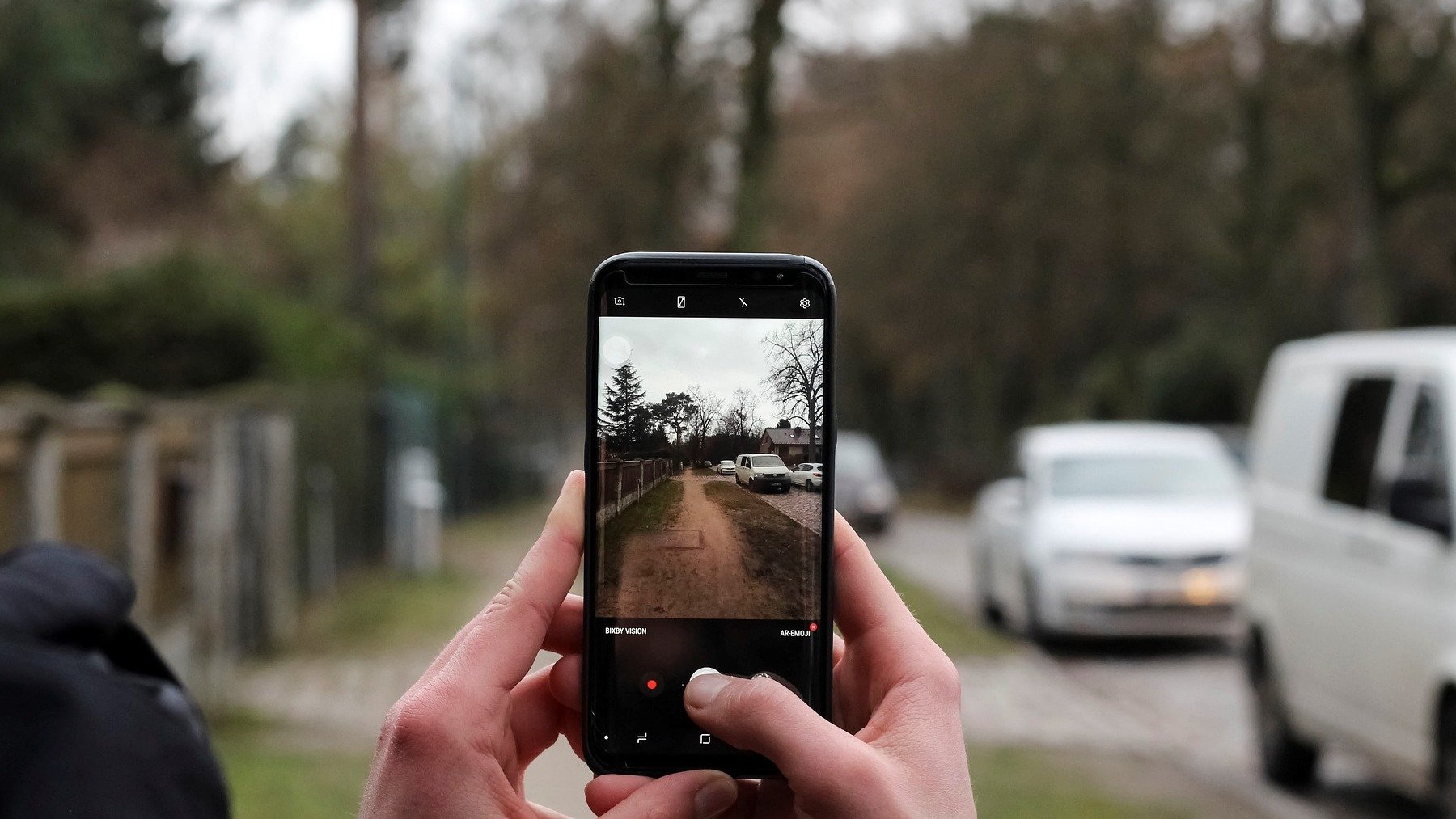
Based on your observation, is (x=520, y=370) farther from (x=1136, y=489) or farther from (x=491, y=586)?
(x=1136, y=489)

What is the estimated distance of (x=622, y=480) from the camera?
180 cm

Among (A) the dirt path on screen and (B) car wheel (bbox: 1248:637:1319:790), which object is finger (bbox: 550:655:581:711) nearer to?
(A) the dirt path on screen

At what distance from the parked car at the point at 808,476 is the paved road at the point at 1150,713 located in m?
5.81

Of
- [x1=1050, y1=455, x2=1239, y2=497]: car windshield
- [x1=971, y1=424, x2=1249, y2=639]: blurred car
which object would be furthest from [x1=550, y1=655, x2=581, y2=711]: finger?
[x1=1050, y1=455, x2=1239, y2=497]: car windshield

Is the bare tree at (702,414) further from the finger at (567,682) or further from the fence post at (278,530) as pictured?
the fence post at (278,530)

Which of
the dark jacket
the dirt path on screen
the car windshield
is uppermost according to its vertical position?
the dirt path on screen

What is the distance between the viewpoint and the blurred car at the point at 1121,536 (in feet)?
41.4

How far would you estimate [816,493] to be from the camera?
71.1 inches

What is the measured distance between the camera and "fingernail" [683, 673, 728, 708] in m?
1.71

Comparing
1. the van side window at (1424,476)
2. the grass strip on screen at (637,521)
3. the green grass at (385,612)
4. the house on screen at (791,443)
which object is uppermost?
the house on screen at (791,443)

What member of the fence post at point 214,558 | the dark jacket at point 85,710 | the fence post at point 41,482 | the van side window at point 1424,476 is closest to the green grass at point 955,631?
the fence post at point 214,558

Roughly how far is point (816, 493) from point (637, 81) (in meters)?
15.6

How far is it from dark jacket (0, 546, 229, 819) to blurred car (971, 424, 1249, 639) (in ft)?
34.1

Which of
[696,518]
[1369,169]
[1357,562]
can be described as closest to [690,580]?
[696,518]
